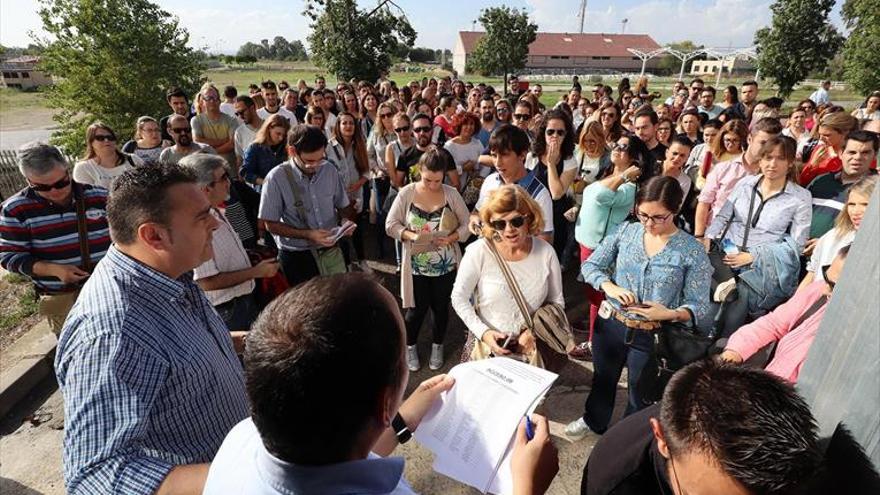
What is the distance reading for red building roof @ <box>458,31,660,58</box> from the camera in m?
73.9

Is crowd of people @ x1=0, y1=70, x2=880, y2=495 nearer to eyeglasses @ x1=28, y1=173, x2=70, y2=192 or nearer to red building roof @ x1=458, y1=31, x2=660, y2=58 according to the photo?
eyeglasses @ x1=28, y1=173, x2=70, y2=192

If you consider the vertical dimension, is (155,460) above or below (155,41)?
below

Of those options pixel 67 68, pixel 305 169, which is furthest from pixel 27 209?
pixel 67 68

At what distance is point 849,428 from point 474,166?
503 centimetres

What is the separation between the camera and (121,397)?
133cm

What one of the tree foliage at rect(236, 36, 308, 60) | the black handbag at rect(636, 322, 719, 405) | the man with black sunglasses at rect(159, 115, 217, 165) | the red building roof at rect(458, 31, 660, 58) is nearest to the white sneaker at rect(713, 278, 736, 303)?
the black handbag at rect(636, 322, 719, 405)

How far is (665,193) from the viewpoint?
8.49ft

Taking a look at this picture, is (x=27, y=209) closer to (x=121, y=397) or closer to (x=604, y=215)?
(x=121, y=397)

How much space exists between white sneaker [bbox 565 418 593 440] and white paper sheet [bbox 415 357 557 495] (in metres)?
1.57

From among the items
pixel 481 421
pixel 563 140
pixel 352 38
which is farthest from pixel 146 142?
pixel 352 38

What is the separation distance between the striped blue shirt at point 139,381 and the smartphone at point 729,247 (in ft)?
11.9

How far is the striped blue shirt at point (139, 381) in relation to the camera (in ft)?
4.27

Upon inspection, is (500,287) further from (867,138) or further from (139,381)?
(867,138)

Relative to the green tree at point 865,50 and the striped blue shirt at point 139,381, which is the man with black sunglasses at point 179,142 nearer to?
the striped blue shirt at point 139,381
